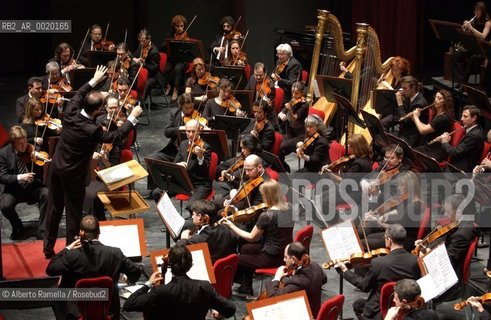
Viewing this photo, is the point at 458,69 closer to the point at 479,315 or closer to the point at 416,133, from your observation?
the point at 416,133

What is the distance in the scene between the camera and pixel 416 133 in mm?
11008

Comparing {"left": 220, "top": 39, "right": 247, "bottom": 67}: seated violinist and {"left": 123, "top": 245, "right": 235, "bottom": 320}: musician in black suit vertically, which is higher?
{"left": 220, "top": 39, "right": 247, "bottom": 67}: seated violinist

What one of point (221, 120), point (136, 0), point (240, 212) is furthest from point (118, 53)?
point (240, 212)

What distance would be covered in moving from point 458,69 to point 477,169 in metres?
4.02

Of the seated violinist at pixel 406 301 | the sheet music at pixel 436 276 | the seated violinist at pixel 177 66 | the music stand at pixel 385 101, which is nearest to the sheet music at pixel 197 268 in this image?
the seated violinist at pixel 406 301

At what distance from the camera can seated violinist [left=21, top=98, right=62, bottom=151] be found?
10.8 metres

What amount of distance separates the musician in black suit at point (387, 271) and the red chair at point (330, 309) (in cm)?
64

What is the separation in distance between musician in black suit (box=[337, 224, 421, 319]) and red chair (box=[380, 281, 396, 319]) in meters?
0.19

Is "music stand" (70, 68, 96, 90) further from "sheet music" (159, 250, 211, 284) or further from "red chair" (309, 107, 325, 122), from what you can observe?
"sheet music" (159, 250, 211, 284)

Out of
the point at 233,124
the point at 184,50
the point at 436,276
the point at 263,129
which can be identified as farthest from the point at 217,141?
the point at 436,276

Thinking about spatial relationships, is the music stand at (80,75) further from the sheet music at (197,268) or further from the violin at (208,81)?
the sheet music at (197,268)

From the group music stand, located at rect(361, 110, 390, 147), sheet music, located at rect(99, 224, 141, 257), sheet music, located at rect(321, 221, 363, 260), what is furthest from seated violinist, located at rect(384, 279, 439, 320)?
music stand, located at rect(361, 110, 390, 147)

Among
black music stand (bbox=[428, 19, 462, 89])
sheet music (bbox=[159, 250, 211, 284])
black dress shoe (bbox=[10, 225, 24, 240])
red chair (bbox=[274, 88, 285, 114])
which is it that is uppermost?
black music stand (bbox=[428, 19, 462, 89])

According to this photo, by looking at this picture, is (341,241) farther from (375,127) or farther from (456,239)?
(375,127)
